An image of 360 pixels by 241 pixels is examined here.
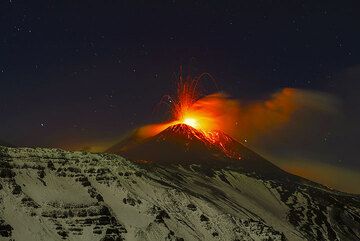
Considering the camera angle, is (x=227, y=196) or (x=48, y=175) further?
(x=227, y=196)

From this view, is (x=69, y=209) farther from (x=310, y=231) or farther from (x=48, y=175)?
(x=310, y=231)

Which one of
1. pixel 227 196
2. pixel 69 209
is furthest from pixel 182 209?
pixel 227 196

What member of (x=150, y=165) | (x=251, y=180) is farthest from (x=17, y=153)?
(x=251, y=180)

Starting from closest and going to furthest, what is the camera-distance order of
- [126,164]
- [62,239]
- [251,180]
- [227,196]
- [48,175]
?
[62,239] → [48,175] → [126,164] → [227,196] → [251,180]

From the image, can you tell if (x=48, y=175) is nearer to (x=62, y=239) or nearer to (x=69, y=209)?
(x=69, y=209)

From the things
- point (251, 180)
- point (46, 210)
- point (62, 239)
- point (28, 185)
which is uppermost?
point (251, 180)

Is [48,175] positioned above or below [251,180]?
below

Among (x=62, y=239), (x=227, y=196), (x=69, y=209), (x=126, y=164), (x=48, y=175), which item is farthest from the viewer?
(x=227, y=196)
